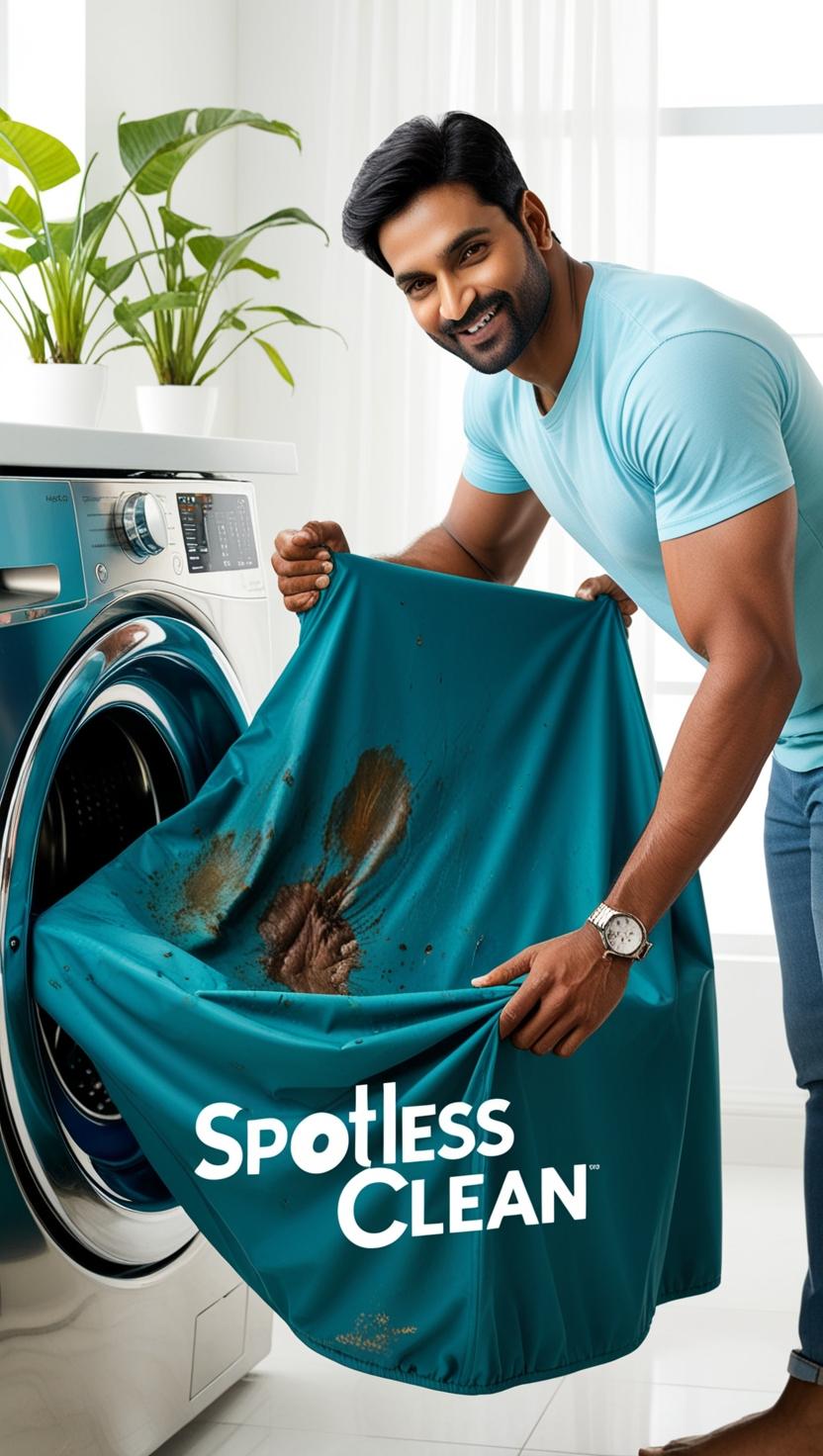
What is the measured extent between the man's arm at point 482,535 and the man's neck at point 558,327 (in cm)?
33

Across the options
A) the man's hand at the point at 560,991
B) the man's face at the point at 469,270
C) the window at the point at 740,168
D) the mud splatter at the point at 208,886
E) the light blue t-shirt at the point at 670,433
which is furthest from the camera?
the window at the point at 740,168

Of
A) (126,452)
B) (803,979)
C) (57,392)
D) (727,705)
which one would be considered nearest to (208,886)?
(126,452)

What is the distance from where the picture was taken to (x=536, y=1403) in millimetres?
2039

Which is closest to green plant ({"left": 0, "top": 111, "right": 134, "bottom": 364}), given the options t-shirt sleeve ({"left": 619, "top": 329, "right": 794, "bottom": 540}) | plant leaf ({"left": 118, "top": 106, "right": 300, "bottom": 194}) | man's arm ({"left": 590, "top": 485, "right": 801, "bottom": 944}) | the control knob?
plant leaf ({"left": 118, "top": 106, "right": 300, "bottom": 194})

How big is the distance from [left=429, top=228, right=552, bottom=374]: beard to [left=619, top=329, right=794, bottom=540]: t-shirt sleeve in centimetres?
13

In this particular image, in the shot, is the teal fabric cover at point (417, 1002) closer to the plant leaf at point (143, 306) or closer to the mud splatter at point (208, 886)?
the mud splatter at point (208, 886)

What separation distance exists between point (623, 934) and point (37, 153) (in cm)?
145

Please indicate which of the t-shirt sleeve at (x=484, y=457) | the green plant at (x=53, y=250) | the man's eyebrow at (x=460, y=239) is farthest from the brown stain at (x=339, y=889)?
the green plant at (x=53, y=250)

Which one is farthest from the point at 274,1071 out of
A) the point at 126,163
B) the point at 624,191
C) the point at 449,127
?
the point at 624,191

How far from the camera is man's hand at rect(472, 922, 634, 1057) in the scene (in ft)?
4.12

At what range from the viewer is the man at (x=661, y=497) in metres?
1.33

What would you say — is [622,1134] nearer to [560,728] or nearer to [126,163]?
[560,728]

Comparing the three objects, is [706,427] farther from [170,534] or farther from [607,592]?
[170,534]

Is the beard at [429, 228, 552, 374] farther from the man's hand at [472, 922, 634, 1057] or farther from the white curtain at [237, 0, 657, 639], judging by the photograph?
the white curtain at [237, 0, 657, 639]
